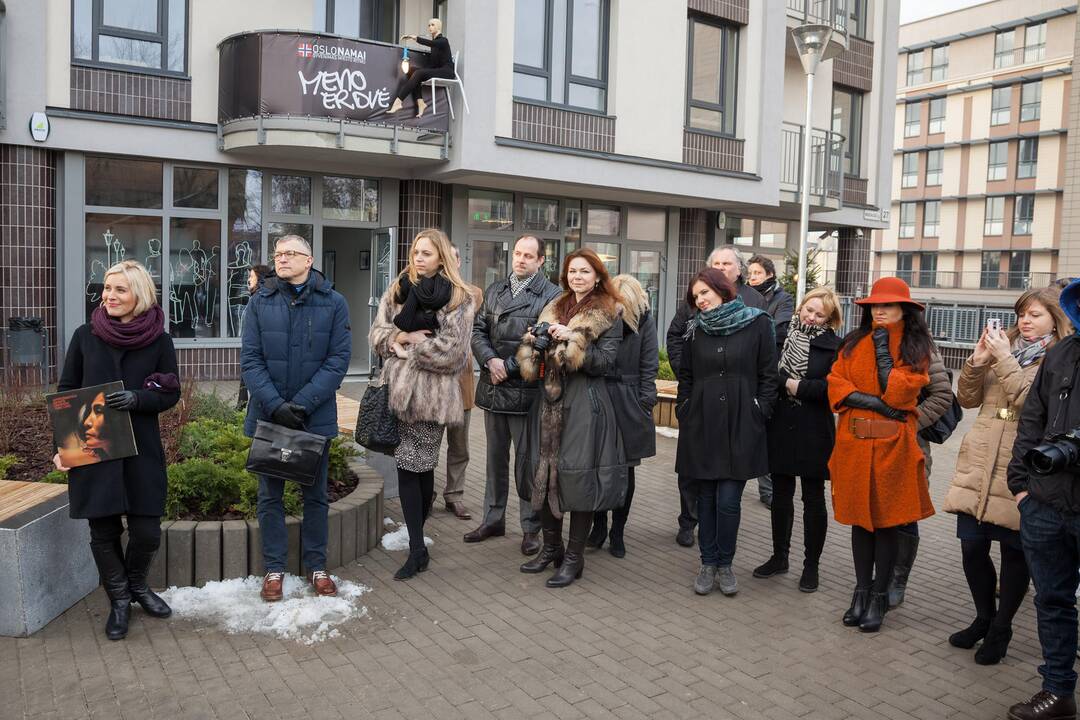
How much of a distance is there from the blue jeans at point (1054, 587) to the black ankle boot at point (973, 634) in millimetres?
786

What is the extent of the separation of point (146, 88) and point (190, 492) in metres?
9.63

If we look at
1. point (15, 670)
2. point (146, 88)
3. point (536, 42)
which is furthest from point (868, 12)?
point (15, 670)

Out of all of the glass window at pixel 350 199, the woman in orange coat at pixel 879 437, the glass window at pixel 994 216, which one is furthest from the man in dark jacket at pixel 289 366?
the glass window at pixel 994 216

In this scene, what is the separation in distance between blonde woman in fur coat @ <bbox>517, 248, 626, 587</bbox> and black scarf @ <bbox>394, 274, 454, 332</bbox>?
560 millimetres

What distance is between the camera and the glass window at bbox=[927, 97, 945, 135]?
6431cm

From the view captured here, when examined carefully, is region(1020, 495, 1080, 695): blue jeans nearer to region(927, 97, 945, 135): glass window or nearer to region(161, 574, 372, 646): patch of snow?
region(161, 574, 372, 646): patch of snow

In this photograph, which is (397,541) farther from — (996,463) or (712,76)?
(712,76)

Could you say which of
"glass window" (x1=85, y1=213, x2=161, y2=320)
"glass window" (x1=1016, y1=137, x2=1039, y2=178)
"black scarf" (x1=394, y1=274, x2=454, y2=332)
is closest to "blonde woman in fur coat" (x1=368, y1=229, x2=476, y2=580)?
"black scarf" (x1=394, y1=274, x2=454, y2=332)

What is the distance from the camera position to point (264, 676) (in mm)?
4062

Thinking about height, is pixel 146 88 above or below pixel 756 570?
above

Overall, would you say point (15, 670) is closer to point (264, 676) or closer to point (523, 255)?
point (264, 676)

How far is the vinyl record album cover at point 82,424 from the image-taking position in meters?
4.30

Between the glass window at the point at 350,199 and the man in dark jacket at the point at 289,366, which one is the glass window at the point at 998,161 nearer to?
the glass window at the point at 350,199

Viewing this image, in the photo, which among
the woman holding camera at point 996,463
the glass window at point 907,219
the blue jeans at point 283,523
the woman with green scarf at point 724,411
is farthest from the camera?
the glass window at point 907,219
